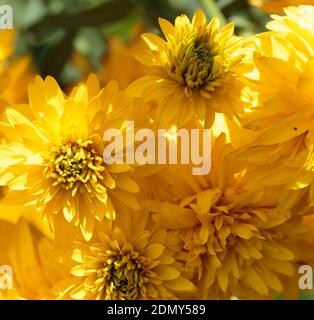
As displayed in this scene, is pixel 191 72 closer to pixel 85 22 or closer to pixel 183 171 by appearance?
pixel 183 171

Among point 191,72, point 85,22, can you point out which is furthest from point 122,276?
point 85,22

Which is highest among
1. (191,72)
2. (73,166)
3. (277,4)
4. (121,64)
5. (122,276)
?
(121,64)

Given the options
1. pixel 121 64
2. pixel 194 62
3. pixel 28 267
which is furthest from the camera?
pixel 121 64

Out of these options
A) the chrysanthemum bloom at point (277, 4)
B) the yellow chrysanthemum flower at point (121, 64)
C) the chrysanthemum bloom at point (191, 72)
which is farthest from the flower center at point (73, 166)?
the yellow chrysanthemum flower at point (121, 64)

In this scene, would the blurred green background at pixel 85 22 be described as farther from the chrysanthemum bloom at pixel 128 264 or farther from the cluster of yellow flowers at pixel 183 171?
the chrysanthemum bloom at pixel 128 264

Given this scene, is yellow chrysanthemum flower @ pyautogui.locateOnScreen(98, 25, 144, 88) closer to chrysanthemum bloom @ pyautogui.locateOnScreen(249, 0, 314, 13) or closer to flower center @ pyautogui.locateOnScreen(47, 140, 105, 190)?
chrysanthemum bloom @ pyautogui.locateOnScreen(249, 0, 314, 13)

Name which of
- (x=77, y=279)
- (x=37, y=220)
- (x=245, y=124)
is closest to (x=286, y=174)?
(x=245, y=124)
